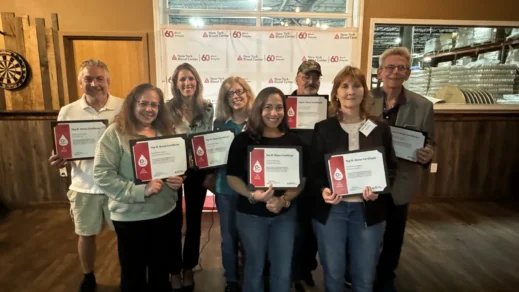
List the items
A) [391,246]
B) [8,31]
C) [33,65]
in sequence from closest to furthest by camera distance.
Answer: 1. [391,246]
2. [8,31]
3. [33,65]

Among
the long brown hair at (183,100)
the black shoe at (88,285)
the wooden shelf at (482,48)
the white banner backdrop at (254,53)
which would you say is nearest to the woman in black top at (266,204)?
the long brown hair at (183,100)

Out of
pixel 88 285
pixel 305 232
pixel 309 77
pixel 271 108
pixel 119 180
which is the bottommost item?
pixel 88 285

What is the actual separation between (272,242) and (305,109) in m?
0.92

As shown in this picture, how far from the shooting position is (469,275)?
256 cm

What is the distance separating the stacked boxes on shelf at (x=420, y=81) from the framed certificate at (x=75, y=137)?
384 centimetres

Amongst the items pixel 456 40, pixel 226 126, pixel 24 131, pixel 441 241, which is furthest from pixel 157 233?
pixel 456 40

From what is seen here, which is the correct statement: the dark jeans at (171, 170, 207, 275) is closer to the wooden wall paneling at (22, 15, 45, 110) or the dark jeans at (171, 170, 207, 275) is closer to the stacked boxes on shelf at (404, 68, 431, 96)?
the wooden wall paneling at (22, 15, 45, 110)

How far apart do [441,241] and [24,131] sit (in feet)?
15.0

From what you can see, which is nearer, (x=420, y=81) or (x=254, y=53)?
(x=254, y=53)

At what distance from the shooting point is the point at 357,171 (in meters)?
1.57

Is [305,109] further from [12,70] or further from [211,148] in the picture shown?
[12,70]

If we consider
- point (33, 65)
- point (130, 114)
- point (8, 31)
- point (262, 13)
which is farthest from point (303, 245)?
point (8, 31)

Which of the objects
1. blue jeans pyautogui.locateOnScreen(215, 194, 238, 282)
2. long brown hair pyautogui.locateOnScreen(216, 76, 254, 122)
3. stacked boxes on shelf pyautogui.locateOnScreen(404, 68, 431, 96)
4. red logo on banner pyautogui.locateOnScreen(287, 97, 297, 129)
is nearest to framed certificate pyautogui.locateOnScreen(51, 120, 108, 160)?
long brown hair pyautogui.locateOnScreen(216, 76, 254, 122)

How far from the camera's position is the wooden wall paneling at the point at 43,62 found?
142 inches
